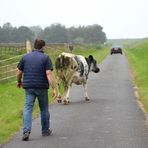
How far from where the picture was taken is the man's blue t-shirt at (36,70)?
37.2 ft

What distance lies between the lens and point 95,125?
12961 mm

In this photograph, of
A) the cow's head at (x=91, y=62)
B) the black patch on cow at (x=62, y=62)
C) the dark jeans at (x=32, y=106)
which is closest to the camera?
the dark jeans at (x=32, y=106)

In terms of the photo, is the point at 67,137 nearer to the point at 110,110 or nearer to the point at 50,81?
the point at 50,81

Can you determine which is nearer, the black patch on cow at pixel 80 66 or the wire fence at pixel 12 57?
the black patch on cow at pixel 80 66

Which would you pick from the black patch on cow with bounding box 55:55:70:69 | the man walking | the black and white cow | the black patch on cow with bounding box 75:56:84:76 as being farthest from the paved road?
the black patch on cow with bounding box 55:55:70:69

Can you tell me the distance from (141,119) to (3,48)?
146 ft

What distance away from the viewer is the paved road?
10646 mm

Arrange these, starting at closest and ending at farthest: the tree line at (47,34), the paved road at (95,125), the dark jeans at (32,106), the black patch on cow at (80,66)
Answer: the paved road at (95,125), the dark jeans at (32,106), the black patch on cow at (80,66), the tree line at (47,34)

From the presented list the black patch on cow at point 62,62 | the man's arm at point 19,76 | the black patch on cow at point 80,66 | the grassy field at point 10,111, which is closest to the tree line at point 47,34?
the grassy field at point 10,111

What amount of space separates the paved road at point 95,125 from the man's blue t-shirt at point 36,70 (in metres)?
1.13

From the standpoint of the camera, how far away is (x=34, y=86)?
446 inches

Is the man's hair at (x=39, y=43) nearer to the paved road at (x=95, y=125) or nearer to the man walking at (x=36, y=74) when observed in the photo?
the man walking at (x=36, y=74)

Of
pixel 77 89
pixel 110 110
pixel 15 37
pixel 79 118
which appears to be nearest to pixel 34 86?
pixel 79 118

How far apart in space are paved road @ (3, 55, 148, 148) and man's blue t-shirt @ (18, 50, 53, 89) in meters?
1.13
